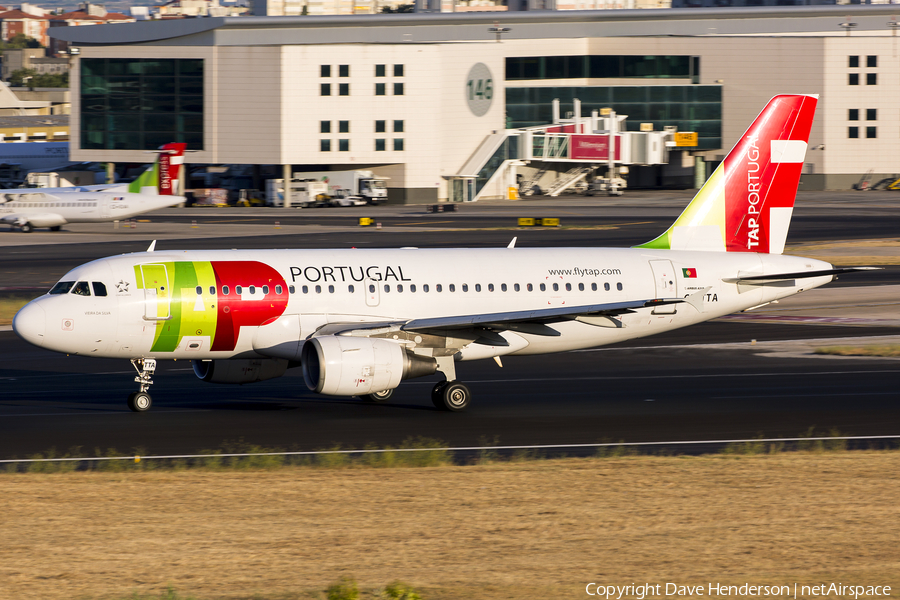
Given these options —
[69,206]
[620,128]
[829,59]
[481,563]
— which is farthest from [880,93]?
[481,563]

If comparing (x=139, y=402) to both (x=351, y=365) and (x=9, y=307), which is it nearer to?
(x=351, y=365)

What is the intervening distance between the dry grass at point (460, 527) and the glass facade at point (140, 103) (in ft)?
405

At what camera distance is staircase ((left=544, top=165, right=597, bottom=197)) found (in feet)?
487

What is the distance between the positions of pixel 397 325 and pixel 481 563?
1366cm

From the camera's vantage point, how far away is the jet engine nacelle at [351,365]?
26.8 meters

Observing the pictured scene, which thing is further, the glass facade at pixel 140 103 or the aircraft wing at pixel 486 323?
the glass facade at pixel 140 103

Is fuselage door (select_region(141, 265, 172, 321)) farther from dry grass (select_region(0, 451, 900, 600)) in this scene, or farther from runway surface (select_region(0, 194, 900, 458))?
dry grass (select_region(0, 451, 900, 600))

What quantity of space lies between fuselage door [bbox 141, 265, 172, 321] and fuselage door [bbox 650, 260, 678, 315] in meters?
13.6

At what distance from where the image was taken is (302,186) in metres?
134

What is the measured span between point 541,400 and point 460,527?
45.1ft

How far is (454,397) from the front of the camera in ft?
97.5

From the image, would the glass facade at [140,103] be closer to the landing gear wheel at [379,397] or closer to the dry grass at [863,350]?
the dry grass at [863,350]

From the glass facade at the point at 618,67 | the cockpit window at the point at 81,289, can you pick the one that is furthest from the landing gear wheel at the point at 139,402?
the glass facade at the point at 618,67

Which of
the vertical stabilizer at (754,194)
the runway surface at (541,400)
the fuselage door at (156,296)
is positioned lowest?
the runway surface at (541,400)
